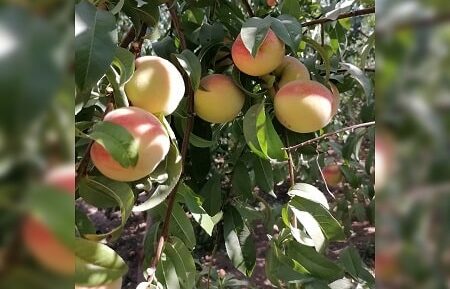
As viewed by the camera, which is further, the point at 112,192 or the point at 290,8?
the point at 290,8

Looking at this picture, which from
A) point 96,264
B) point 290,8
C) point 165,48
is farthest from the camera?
point 290,8

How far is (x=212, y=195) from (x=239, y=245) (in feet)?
0.34

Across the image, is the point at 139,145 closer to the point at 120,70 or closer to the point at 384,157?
the point at 120,70

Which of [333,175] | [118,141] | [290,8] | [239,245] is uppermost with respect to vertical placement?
[118,141]

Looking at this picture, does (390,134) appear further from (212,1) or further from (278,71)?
(212,1)

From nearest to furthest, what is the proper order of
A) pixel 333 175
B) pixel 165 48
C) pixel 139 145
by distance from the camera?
pixel 139 145 < pixel 165 48 < pixel 333 175

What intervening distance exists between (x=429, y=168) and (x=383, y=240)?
0.11 feet

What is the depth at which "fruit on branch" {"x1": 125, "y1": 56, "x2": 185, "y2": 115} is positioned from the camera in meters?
0.61

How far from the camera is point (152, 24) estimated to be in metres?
0.75

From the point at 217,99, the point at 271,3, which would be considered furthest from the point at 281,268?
the point at 271,3

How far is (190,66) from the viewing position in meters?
0.70

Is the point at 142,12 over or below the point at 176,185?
over

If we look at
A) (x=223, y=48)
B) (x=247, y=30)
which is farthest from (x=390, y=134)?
(x=223, y=48)

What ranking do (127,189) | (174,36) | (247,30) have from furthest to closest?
1. (174,36)
2. (247,30)
3. (127,189)
